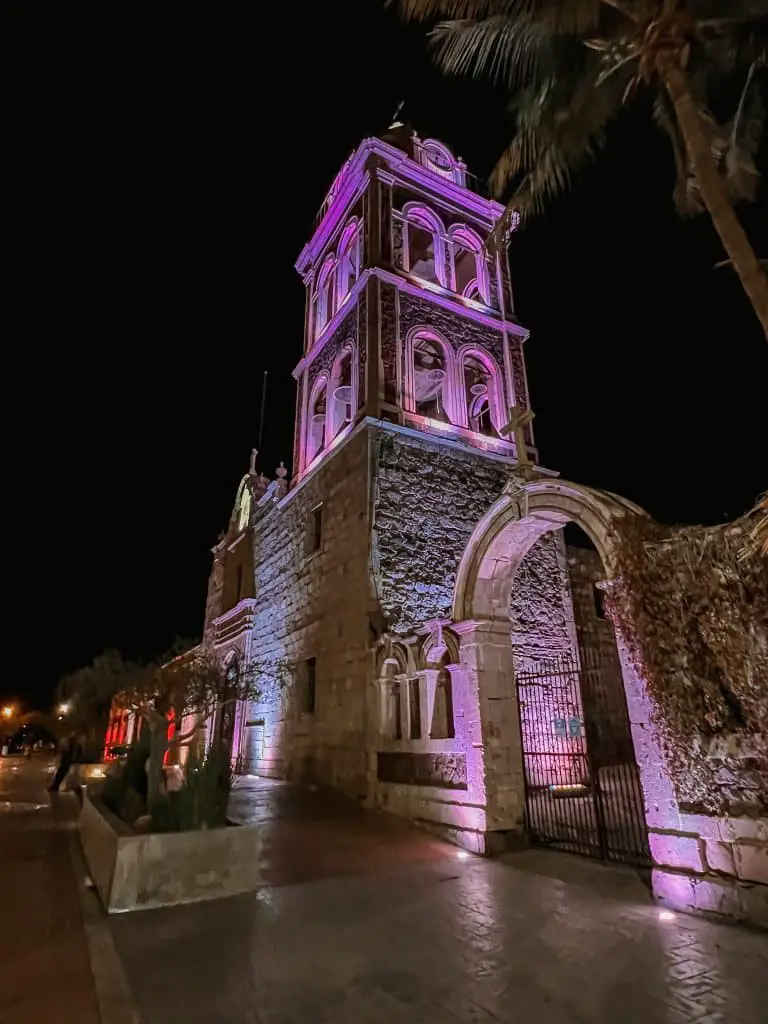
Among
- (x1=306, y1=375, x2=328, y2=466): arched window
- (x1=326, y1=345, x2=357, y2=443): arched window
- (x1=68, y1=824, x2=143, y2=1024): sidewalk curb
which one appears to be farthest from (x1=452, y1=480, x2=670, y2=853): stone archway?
(x1=306, y1=375, x2=328, y2=466): arched window

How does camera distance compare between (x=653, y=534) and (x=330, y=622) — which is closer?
(x=653, y=534)

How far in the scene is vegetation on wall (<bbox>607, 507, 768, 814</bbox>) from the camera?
184 inches

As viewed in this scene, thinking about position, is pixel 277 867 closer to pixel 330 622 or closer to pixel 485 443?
pixel 330 622

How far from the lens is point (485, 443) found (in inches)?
556

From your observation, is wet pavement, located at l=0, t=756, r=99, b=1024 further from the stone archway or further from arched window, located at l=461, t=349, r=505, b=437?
arched window, located at l=461, t=349, r=505, b=437

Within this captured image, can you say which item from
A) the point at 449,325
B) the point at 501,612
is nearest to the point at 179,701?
the point at 501,612

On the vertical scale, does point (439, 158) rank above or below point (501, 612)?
above

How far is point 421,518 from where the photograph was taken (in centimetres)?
1205

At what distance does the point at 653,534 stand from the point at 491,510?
239 centimetres

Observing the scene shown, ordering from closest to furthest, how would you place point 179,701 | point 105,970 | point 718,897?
1. point 105,970
2. point 718,897
3. point 179,701

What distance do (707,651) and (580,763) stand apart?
25.2ft

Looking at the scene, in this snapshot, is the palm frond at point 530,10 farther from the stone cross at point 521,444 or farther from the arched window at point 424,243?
the arched window at point 424,243

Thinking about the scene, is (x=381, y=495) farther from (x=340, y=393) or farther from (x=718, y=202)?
(x=718, y=202)

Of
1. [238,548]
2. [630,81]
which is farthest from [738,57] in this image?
[238,548]
